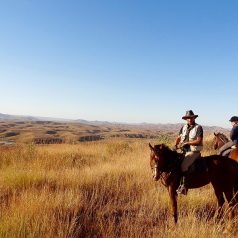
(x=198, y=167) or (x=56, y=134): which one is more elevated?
(x=198, y=167)

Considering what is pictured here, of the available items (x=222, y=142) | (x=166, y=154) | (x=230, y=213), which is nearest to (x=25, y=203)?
(x=166, y=154)

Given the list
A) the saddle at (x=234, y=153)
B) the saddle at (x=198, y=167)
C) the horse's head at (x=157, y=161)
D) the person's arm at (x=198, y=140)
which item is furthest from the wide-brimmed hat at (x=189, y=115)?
the saddle at (x=234, y=153)

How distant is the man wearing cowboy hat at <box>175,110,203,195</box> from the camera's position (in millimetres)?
7609

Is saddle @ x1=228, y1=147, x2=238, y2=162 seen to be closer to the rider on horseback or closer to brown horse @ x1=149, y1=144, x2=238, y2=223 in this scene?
the rider on horseback

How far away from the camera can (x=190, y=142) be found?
7746 millimetres

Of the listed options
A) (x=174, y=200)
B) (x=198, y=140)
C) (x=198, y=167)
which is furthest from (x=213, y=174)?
(x=174, y=200)

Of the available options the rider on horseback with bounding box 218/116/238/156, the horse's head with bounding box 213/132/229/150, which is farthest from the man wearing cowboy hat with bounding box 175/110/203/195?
the horse's head with bounding box 213/132/229/150

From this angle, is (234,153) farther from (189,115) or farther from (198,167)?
(189,115)

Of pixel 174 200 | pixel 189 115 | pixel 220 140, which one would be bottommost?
pixel 174 200

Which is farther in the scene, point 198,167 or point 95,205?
point 95,205

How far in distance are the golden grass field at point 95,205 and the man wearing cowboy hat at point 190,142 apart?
905 millimetres

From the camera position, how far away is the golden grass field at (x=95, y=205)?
5.67 m

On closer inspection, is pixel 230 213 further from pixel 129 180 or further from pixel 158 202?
pixel 129 180

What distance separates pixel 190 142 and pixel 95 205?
2935mm
